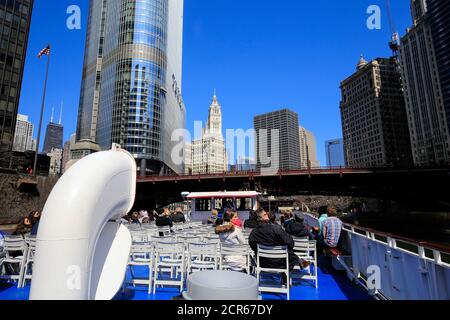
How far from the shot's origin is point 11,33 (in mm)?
50875

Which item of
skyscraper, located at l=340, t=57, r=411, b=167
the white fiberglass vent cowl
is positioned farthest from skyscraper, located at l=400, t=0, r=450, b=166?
the white fiberglass vent cowl

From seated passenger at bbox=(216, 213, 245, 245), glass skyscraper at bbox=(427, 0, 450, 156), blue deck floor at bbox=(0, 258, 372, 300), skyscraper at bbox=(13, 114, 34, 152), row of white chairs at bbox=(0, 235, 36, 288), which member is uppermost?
glass skyscraper at bbox=(427, 0, 450, 156)

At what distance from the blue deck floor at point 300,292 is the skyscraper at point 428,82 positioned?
130 metres

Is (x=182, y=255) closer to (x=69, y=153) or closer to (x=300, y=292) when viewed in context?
(x=300, y=292)

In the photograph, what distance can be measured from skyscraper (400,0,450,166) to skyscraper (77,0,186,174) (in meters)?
106

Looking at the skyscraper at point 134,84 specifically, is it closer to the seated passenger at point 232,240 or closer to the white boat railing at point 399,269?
the seated passenger at point 232,240

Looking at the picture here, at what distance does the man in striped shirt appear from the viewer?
7898mm

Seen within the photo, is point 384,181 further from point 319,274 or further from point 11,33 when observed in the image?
point 11,33

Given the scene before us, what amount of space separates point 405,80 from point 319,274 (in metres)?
158

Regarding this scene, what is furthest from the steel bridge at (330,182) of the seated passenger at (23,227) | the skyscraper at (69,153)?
the seated passenger at (23,227)

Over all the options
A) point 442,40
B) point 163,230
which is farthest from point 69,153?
point 442,40

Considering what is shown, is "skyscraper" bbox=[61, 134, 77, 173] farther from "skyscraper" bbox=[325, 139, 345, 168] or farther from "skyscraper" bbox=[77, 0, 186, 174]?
"skyscraper" bbox=[325, 139, 345, 168]

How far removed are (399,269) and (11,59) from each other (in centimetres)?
6565
